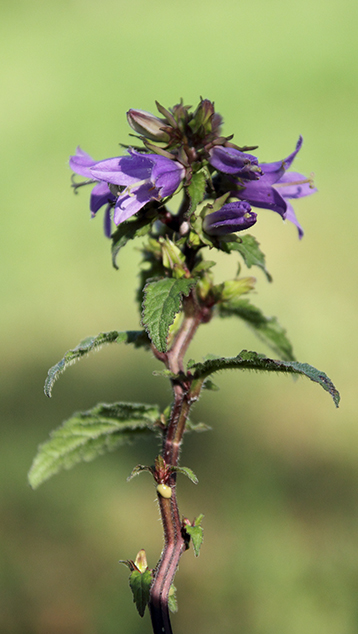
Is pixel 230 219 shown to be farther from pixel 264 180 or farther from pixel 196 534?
pixel 196 534

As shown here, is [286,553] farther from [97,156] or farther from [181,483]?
[97,156]

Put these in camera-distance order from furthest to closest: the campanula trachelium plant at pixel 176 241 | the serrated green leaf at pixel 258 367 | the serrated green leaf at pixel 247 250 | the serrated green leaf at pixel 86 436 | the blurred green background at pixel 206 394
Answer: the blurred green background at pixel 206 394 → the serrated green leaf at pixel 86 436 → the serrated green leaf at pixel 247 250 → the campanula trachelium plant at pixel 176 241 → the serrated green leaf at pixel 258 367

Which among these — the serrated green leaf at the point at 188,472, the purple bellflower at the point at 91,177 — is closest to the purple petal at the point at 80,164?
the purple bellflower at the point at 91,177

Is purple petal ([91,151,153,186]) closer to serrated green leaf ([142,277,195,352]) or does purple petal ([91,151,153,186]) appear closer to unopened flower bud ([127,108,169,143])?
unopened flower bud ([127,108,169,143])

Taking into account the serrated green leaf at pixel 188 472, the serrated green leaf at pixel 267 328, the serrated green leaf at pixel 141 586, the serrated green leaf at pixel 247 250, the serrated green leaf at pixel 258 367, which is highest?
the serrated green leaf at pixel 247 250

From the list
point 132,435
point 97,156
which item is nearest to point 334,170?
point 97,156

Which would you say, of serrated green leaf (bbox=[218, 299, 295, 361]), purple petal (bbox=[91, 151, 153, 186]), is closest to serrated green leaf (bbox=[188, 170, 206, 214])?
purple petal (bbox=[91, 151, 153, 186])

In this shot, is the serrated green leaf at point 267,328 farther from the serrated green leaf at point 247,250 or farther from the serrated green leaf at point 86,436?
the serrated green leaf at point 86,436
